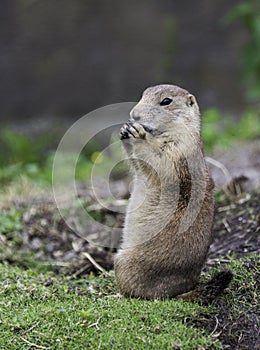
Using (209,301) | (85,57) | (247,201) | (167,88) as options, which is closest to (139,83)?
(85,57)

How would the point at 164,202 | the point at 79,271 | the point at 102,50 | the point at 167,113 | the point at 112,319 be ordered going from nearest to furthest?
the point at 112,319
the point at 164,202
the point at 167,113
the point at 79,271
the point at 102,50

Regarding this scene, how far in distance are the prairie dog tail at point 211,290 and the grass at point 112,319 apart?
0.07 m

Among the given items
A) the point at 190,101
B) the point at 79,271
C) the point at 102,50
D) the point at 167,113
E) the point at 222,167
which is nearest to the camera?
the point at 167,113

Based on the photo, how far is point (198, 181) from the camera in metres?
4.42

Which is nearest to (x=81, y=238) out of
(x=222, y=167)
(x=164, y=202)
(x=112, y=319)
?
(x=222, y=167)

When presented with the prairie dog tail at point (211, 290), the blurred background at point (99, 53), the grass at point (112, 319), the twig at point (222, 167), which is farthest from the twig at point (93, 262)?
the blurred background at point (99, 53)

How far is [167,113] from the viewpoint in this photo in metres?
4.61

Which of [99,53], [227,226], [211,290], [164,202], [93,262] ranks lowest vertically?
[93,262]

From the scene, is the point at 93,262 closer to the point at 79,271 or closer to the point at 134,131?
the point at 79,271

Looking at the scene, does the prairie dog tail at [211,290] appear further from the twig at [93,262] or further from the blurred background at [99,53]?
the blurred background at [99,53]

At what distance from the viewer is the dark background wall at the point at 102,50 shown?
11680 millimetres

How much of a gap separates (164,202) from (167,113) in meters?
0.67

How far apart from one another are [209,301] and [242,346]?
44 cm

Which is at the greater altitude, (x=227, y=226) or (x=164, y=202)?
(x=164, y=202)
